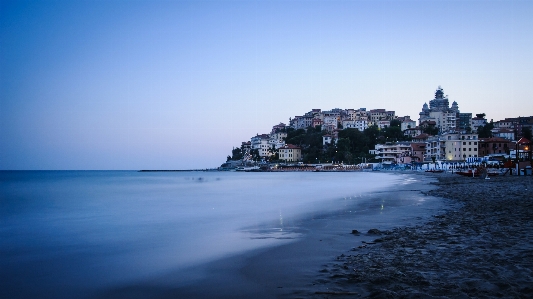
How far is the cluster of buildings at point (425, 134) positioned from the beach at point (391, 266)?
79.3 metres

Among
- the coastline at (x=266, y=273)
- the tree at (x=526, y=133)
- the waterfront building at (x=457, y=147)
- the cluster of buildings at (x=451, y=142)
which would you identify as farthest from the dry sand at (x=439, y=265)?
the tree at (x=526, y=133)

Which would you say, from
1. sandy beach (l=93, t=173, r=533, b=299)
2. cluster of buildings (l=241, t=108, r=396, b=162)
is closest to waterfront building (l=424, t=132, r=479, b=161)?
cluster of buildings (l=241, t=108, r=396, b=162)

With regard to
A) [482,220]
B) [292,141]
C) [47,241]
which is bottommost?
[47,241]

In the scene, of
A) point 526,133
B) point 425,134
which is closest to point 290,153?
point 425,134

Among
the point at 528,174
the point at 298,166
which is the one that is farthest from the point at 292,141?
the point at 528,174

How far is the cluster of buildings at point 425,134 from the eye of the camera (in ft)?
300

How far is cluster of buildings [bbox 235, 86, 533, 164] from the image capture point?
300ft

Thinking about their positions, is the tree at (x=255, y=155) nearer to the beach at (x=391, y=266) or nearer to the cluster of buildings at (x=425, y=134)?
the cluster of buildings at (x=425, y=134)

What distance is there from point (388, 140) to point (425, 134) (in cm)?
1526

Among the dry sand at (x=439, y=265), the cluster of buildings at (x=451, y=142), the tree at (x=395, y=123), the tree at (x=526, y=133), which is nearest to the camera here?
the dry sand at (x=439, y=265)

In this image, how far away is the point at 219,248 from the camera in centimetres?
982

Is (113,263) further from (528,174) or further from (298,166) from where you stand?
(298,166)

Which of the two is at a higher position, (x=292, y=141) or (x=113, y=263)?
(x=292, y=141)

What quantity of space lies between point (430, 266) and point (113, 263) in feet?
22.3
